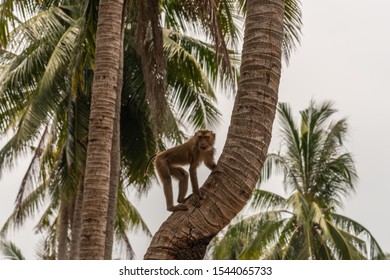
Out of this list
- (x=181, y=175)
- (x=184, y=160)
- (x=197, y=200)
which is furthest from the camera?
(x=181, y=175)

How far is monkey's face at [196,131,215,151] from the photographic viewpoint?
9.95m

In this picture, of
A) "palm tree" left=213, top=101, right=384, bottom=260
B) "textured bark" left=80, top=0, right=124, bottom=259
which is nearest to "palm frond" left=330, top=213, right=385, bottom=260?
"palm tree" left=213, top=101, right=384, bottom=260

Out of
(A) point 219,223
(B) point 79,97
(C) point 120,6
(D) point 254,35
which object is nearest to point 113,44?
(C) point 120,6

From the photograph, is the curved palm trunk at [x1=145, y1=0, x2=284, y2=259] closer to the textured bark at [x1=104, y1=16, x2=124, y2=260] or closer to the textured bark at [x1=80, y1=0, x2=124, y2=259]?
the textured bark at [x1=80, y1=0, x2=124, y2=259]

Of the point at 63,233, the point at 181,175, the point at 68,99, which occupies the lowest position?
the point at 181,175

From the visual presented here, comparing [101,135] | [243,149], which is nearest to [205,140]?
[101,135]

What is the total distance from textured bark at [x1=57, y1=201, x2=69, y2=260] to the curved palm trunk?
1604 cm

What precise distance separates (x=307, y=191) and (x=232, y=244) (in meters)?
3.90

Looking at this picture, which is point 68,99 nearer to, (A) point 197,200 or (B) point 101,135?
(B) point 101,135

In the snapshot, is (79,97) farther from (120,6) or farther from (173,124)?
(120,6)

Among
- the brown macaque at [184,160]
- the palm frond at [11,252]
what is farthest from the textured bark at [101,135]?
the palm frond at [11,252]

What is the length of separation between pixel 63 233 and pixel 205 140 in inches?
594

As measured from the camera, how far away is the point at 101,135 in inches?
463

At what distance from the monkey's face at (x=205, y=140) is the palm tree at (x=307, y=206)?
46.6ft
